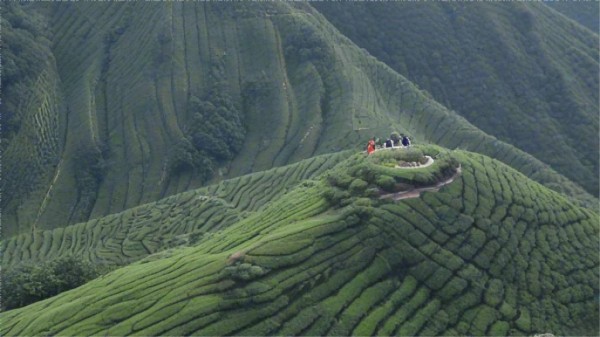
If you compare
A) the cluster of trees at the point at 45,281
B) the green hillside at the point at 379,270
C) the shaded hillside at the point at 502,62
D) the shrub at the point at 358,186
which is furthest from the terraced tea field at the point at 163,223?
the shaded hillside at the point at 502,62

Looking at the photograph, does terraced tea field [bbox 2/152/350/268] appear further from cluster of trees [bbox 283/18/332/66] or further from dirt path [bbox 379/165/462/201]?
cluster of trees [bbox 283/18/332/66]

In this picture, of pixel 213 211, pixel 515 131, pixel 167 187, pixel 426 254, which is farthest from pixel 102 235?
pixel 515 131

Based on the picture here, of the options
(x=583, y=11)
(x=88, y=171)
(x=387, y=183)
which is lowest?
(x=88, y=171)

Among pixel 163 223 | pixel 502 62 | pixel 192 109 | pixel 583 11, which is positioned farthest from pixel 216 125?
pixel 583 11

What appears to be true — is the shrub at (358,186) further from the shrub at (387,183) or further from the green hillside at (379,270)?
the shrub at (387,183)

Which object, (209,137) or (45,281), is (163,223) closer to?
(45,281)

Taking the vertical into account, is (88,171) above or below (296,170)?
below

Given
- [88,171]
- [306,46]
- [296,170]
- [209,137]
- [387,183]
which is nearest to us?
[387,183]
